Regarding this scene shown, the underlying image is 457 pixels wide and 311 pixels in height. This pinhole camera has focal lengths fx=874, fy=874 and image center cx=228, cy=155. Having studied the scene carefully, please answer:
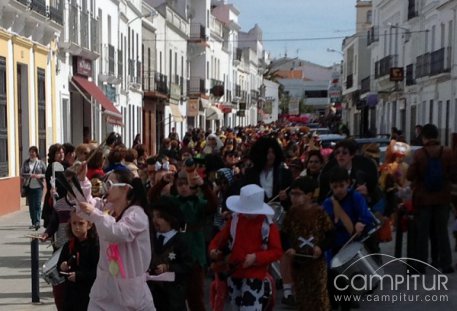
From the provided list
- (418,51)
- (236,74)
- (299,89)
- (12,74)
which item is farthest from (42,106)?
(299,89)

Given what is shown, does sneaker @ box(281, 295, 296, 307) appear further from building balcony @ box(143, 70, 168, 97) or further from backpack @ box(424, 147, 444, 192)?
building balcony @ box(143, 70, 168, 97)

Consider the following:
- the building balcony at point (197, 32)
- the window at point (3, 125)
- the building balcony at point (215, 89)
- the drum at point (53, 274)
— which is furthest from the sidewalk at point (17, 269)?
the building balcony at point (215, 89)

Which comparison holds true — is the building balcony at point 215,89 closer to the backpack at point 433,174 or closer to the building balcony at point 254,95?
the building balcony at point 254,95

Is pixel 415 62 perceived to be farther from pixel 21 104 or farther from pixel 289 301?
pixel 289 301

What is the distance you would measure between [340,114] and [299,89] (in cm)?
4650

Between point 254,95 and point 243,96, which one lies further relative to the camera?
point 254,95

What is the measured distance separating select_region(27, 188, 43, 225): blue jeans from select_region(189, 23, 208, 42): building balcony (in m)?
38.7

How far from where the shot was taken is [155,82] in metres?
41.6

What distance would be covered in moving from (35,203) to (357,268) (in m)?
8.78

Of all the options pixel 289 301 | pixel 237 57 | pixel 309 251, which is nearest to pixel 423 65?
pixel 289 301

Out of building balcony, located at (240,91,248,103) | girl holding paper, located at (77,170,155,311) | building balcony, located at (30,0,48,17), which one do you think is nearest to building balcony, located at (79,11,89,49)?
building balcony, located at (30,0,48,17)

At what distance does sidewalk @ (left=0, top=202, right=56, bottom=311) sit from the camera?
9492 mm

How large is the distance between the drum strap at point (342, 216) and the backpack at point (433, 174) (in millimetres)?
2737

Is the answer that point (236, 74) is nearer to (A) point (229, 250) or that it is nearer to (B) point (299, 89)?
(B) point (299, 89)
